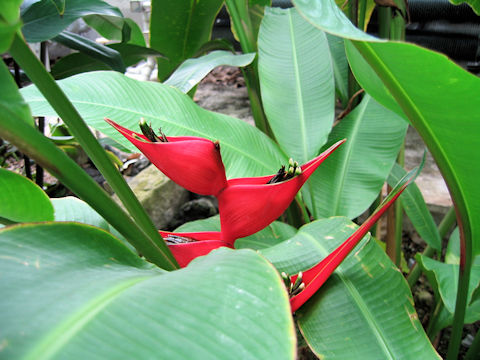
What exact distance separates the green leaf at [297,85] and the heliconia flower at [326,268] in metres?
0.27

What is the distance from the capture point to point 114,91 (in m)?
0.55

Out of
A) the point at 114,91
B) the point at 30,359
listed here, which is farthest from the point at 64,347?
the point at 114,91

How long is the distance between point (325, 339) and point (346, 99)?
62cm

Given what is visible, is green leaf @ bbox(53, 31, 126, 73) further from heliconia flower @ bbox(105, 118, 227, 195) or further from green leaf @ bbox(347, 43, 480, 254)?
green leaf @ bbox(347, 43, 480, 254)

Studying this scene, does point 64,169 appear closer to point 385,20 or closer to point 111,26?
point 385,20

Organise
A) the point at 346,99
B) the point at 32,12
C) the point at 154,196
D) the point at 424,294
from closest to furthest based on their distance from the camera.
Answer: the point at 32,12
the point at 346,99
the point at 424,294
the point at 154,196

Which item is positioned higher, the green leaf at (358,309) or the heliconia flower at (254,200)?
the heliconia flower at (254,200)

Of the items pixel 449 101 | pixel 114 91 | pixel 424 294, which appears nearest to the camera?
pixel 449 101

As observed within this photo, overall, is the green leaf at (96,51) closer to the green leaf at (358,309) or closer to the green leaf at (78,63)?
the green leaf at (78,63)

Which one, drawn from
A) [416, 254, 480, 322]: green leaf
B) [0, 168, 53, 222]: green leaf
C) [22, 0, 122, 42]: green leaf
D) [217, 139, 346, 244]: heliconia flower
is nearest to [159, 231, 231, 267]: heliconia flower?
[217, 139, 346, 244]: heliconia flower

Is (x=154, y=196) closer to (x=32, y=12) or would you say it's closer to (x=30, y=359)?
(x=32, y=12)

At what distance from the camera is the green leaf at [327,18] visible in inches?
9.6

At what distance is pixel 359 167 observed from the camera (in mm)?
628

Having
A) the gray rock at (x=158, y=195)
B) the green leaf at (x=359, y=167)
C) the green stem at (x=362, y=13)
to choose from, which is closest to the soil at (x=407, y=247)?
the gray rock at (x=158, y=195)
